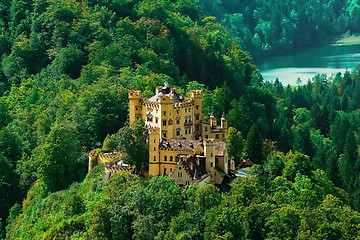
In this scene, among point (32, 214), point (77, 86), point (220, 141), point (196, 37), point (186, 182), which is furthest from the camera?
point (196, 37)

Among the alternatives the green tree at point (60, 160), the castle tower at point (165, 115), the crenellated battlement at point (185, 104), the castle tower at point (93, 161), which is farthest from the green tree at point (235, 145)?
the green tree at point (60, 160)

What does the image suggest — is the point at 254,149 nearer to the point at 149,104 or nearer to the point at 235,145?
the point at 235,145

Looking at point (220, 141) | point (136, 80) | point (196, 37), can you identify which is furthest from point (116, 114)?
point (196, 37)

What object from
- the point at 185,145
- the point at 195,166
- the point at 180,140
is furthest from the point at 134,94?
the point at 195,166

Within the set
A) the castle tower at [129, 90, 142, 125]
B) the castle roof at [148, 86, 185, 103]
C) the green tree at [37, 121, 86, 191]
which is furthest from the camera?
the green tree at [37, 121, 86, 191]

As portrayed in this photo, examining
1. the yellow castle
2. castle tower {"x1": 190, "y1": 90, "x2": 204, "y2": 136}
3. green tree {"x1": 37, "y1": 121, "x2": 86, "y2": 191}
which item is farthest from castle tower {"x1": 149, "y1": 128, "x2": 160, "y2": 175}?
green tree {"x1": 37, "y1": 121, "x2": 86, "y2": 191}

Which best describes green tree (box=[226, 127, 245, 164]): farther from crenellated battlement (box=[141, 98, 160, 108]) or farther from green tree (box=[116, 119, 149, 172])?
green tree (box=[116, 119, 149, 172])

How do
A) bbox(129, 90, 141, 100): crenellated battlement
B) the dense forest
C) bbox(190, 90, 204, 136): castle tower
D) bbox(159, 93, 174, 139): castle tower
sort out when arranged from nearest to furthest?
the dense forest → bbox(159, 93, 174, 139): castle tower → bbox(129, 90, 141, 100): crenellated battlement → bbox(190, 90, 204, 136): castle tower

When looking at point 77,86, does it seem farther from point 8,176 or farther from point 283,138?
point 283,138
